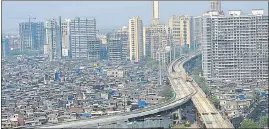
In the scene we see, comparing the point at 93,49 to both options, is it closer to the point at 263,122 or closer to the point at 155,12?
the point at 155,12

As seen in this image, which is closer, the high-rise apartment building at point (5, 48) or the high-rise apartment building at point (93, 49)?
Result: the high-rise apartment building at point (5, 48)

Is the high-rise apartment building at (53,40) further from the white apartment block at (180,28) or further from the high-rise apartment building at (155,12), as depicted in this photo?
the white apartment block at (180,28)

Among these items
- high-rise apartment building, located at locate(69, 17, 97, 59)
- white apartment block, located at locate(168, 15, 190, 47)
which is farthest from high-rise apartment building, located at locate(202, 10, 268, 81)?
white apartment block, located at locate(168, 15, 190, 47)

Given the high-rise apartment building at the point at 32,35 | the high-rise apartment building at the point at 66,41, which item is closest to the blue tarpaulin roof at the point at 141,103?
the high-rise apartment building at the point at 66,41

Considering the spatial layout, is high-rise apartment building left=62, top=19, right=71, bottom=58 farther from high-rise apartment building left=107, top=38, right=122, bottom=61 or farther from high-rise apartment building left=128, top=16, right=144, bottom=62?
high-rise apartment building left=128, top=16, right=144, bottom=62

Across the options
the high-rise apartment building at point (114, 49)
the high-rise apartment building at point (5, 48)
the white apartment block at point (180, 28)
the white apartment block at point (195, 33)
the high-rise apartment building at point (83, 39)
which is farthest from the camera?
the white apartment block at point (195, 33)

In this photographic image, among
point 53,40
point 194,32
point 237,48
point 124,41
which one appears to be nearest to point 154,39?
point 124,41

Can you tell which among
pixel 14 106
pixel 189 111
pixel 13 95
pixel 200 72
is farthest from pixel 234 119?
pixel 200 72
